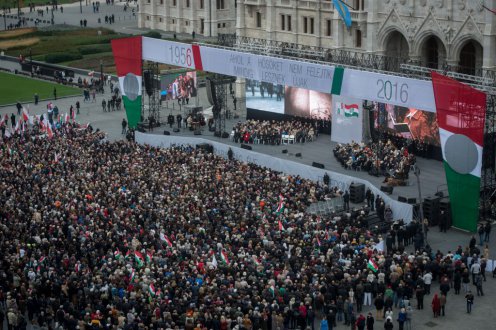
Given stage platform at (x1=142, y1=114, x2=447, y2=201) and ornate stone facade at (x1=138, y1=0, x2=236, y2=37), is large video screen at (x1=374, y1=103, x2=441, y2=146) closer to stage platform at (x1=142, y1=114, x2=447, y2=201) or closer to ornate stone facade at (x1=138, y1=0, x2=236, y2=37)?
stage platform at (x1=142, y1=114, x2=447, y2=201)

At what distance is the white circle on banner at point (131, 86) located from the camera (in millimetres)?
76250

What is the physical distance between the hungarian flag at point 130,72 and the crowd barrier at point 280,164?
2518 millimetres

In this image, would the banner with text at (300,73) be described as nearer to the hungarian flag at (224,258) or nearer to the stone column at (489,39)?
the stone column at (489,39)

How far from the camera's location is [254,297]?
1652 inches

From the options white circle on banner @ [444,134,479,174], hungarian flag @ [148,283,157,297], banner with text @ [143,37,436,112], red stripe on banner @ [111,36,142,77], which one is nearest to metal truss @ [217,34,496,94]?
banner with text @ [143,37,436,112]

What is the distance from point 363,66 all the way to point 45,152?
65.7ft

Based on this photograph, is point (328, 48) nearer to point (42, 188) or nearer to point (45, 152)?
point (45, 152)

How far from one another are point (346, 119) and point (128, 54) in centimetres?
1682

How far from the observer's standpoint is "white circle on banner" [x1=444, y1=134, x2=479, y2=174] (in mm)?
53375

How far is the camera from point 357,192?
59.3 m

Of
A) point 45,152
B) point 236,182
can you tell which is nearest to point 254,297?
point 236,182

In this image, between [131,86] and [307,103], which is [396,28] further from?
[131,86]

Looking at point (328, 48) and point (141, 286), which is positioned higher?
point (328, 48)

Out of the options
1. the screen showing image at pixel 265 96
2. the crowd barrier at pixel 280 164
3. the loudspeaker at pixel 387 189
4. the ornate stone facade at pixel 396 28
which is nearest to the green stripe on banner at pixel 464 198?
the crowd barrier at pixel 280 164
